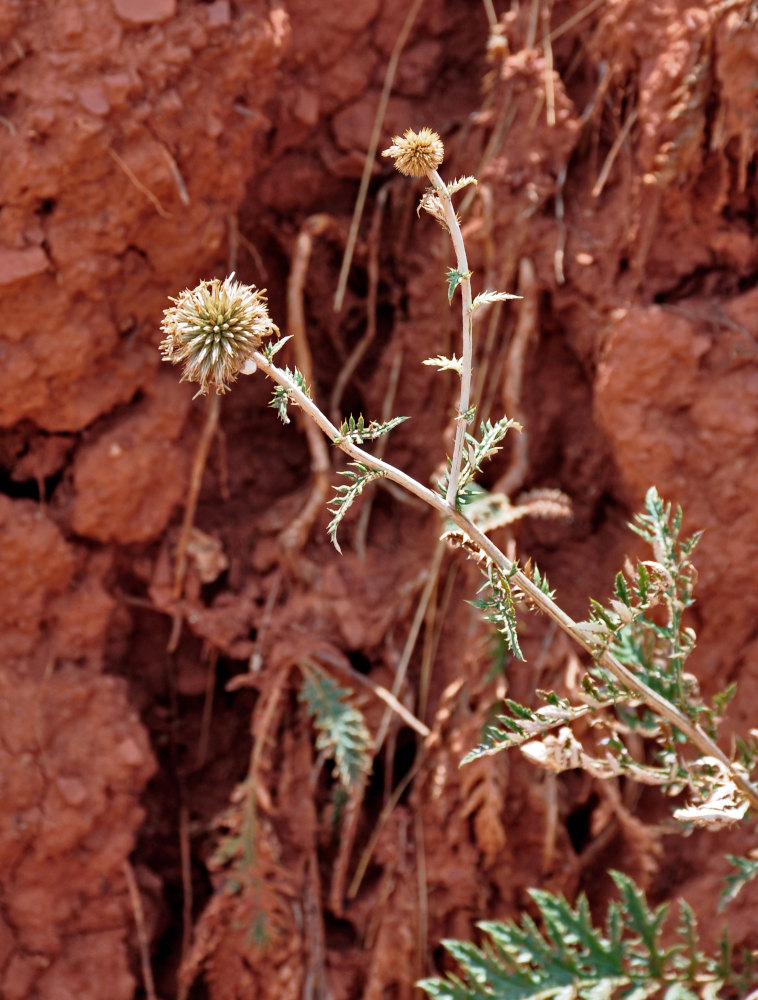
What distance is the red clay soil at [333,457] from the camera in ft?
9.18

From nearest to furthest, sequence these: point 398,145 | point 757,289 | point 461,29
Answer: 1. point 398,145
2. point 757,289
3. point 461,29

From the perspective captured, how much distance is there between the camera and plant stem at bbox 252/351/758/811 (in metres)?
1.64

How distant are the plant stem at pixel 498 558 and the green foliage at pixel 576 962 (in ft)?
1.58

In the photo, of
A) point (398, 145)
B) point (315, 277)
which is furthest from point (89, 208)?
point (398, 145)

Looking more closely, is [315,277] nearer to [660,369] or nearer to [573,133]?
[573,133]

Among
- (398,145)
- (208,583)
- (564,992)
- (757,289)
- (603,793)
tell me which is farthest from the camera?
(208,583)

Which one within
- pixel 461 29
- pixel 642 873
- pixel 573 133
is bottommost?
pixel 642 873

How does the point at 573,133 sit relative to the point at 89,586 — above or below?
above

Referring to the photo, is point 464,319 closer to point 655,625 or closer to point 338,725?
point 655,625

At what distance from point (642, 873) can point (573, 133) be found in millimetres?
2287

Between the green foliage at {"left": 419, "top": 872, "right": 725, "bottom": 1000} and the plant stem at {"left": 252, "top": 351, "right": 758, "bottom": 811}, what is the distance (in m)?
0.48

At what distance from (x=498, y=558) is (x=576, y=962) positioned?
1184 millimetres

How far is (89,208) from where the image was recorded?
2801 mm

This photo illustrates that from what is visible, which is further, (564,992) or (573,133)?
(573,133)
